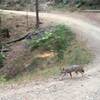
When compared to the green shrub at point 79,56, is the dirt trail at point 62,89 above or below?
above

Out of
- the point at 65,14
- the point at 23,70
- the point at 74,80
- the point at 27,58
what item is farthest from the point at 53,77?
the point at 65,14

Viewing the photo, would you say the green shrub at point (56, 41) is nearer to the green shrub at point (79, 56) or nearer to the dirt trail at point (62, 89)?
the green shrub at point (79, 56)

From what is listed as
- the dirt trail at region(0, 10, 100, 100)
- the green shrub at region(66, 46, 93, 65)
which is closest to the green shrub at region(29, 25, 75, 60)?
the green shrub at region(66, 46, 93, 65)

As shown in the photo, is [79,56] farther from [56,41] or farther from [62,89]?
[62,89]

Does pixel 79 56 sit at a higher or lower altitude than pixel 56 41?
lower

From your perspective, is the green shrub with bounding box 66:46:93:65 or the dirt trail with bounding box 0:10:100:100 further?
the green shrub with bounding box 66:46:93:65

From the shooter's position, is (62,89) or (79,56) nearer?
(62,89)

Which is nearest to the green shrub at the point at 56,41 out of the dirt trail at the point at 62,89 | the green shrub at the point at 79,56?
the green shrub at the point at 79,56

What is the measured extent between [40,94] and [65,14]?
2107cm

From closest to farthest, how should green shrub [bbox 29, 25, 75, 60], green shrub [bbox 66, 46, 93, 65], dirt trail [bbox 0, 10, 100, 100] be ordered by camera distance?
dirt trail [bbox 0, 10, 100, 100] < green shrub [bbox 66, 46, 93, 65] < green shrub [bbox 29, 25, 75, 60]

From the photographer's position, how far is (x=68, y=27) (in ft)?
90.1

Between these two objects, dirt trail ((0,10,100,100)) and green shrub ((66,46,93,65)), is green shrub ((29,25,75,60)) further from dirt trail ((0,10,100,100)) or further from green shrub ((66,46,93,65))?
dirt trail ((0,10,100,100))

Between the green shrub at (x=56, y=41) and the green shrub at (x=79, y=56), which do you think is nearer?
the green shrub at (x=79, y=56)

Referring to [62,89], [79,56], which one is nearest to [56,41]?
[79,56]
